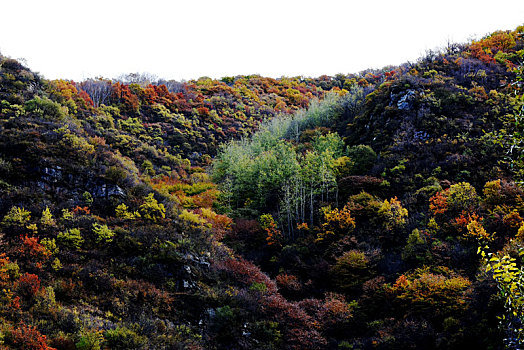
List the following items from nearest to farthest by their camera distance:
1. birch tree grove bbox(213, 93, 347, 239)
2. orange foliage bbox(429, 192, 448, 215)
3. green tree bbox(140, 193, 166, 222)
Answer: orange foliage bbox(429, 192, 448, 215), green tree bbox(140, 193, 166, 222), birch tree grove bbox(213, 93, 347, 239)

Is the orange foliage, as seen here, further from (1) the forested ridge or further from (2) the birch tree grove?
(2) the birch tree grove

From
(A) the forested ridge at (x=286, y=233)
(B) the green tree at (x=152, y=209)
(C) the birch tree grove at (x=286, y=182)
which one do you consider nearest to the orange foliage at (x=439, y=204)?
(A) the forested ridge at (x=286, y=233)

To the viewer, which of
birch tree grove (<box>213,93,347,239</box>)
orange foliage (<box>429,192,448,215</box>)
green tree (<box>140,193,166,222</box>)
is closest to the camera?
orange foliage (<box>429,192,448,215</box>)

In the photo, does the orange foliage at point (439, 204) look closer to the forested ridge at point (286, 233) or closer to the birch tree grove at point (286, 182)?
the forested ridge at point (286, 233)

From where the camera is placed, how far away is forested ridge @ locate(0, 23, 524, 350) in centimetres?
1100

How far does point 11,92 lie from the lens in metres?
22.5

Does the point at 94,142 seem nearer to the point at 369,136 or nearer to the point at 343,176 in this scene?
the point at 343,176

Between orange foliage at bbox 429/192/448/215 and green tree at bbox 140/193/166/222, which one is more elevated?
green tree at bbox 140/193/166/222

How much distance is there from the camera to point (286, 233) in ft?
73.4

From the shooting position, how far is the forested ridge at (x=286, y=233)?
433 inches

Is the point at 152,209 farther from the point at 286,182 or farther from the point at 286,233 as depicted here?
the point at 286,182

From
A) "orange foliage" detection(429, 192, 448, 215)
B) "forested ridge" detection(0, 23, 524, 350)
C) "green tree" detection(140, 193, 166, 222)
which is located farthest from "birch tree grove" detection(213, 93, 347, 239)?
"green tree" detection(140, 193, 166, 222)

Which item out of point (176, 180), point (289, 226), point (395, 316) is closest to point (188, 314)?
point (395, 316)

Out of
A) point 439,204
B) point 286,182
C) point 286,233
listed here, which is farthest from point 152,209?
point 439,204
